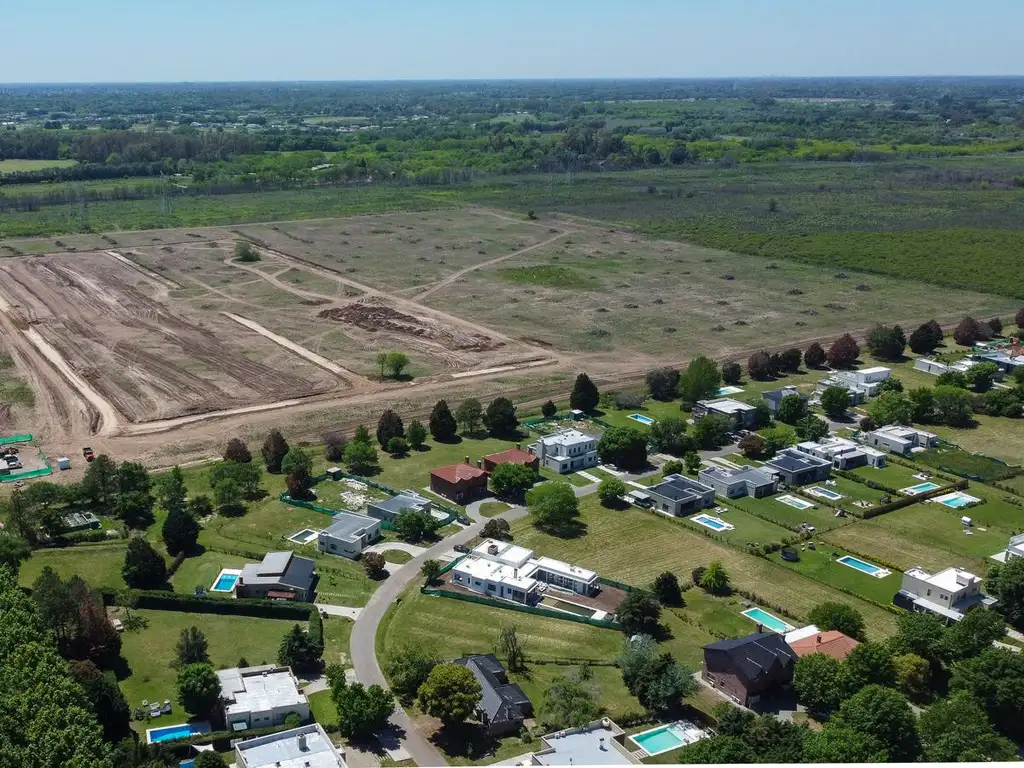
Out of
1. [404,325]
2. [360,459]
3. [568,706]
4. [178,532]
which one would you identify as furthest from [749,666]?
[404,325]

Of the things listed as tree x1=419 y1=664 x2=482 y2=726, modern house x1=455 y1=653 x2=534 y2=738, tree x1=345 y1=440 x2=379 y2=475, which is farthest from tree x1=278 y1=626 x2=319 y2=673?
tree x1=345 y1=440 x2=379 y2=475

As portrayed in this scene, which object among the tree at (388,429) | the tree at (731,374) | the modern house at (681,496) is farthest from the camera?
the tree at (731,374)

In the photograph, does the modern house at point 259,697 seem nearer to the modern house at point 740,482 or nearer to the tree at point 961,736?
the tree at point 961,736

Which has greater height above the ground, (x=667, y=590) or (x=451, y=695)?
(x=451, y=695)

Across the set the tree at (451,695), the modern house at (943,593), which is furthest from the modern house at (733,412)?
the tree at (451,695)

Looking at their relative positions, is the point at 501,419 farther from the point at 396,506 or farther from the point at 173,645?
the point at 173,645

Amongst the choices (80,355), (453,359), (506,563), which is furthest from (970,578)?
(80,355)

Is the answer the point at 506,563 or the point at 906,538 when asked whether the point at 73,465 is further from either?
the point at 906,538
